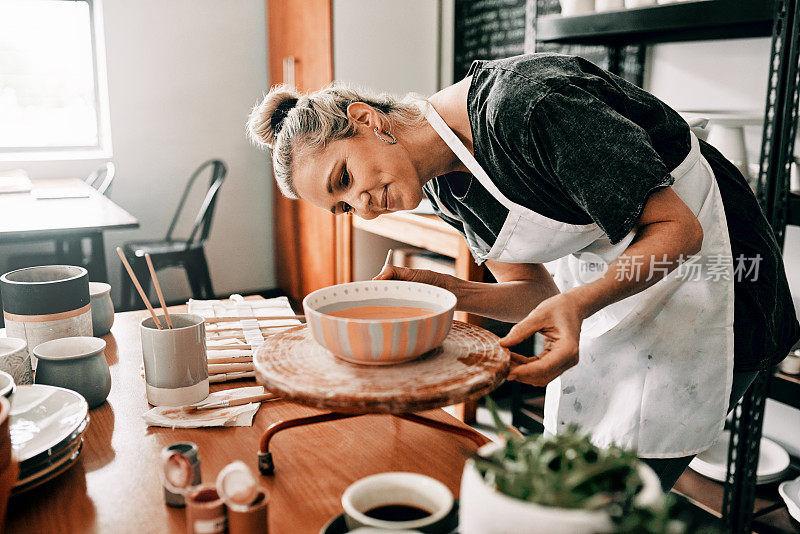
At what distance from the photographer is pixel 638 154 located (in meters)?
0.92

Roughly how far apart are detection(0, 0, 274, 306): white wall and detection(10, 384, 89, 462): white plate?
131 inches

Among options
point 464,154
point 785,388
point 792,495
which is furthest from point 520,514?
point 792,495

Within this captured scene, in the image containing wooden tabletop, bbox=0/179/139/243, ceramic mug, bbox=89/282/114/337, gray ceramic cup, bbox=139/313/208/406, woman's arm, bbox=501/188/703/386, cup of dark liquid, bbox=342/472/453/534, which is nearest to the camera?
cup of dark liquid, bbox=342/472/453/534

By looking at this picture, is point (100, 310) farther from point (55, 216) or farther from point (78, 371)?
point (55, 216)

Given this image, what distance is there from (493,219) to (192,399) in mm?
636

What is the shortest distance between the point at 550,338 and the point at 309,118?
550mm

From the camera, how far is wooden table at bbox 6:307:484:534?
75cm

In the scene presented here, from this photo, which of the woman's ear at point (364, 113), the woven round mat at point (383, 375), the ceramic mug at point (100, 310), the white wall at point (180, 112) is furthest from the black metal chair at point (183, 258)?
the woven round mat at point (383, 375)

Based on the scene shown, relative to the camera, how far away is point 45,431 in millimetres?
852

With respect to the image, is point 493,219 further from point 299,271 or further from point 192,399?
point 299,271

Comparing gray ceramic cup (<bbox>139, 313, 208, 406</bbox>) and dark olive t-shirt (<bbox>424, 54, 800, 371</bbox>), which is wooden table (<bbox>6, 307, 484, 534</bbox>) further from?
dark olive t-shirt (<bbox>424, 54, 800, 371</bbox>)

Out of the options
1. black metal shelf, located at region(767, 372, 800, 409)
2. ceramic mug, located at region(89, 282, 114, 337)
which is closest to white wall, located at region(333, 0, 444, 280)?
black metal shelf, located at region(767, 372, 800, 409)

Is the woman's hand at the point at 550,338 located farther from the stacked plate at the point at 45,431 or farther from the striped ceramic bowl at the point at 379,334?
the stacked plate at the point at 45,431

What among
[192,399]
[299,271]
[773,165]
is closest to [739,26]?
[773,165]
